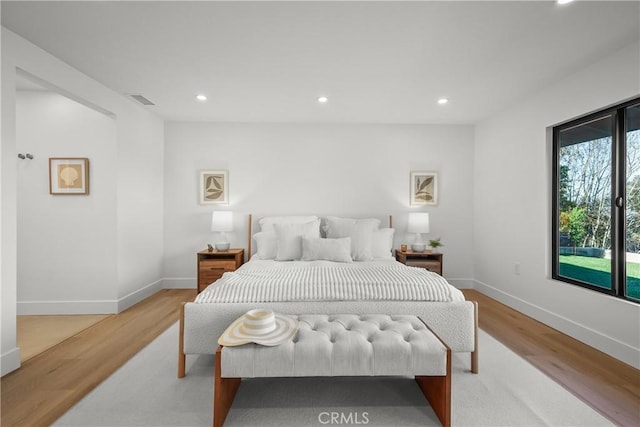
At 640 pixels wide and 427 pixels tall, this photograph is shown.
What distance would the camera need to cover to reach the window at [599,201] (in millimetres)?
2643

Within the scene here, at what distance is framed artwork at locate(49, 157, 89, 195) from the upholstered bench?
304 centimetres

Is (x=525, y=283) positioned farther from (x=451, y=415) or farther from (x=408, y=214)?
(x=451, y=415)

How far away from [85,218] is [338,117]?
3.36 metres

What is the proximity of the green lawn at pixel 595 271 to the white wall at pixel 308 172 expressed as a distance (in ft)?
5.38

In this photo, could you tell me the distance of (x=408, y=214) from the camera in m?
4.76

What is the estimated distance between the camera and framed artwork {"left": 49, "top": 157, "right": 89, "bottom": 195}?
3.59 metres

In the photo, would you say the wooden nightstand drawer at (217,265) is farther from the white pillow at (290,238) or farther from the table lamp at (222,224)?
the white pillow at (290,238)

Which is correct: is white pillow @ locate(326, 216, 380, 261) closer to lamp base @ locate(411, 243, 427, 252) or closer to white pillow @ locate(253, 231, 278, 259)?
lamp base @ locate(411, 243, 427, 252)

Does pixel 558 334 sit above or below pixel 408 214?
below

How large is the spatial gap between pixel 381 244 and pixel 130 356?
296 cm

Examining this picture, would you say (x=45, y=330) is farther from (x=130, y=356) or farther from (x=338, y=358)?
(x=338, y=358)

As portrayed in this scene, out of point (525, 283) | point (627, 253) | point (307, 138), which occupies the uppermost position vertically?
point (307, 138)

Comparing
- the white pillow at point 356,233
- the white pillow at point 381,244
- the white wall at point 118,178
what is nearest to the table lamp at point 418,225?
the white pillow at point 381,244

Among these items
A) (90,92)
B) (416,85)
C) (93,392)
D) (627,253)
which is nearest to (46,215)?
(90,92)
